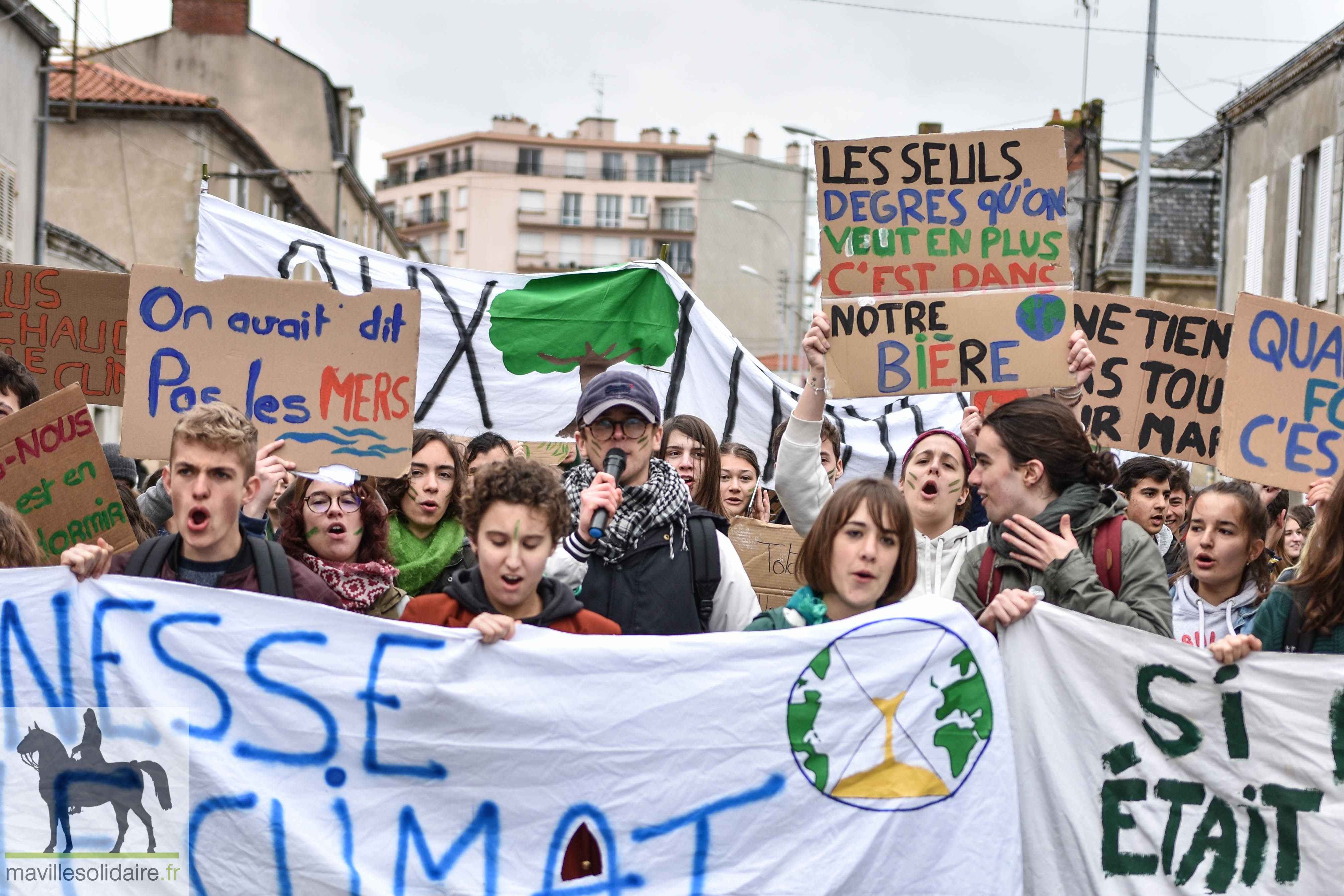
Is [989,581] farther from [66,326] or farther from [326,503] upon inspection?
[66,326]

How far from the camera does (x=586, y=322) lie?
7125 mm

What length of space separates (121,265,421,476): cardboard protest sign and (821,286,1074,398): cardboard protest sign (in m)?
1.39

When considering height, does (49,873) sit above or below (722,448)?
below

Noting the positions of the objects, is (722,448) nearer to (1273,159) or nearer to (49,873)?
(49,873)

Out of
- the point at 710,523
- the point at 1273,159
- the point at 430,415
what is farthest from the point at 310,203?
the point at 710,523

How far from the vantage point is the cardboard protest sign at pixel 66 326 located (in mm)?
5938

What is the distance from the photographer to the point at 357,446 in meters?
4.39

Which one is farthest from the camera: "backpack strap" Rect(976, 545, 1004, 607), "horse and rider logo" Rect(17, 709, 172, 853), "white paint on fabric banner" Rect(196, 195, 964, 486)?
"white paint on fabric banner" Rect(196, 195, 964, 486)

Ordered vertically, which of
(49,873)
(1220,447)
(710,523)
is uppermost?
(1220,447)

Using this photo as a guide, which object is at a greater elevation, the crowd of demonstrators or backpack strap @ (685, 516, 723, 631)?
the crowd of demonstrators

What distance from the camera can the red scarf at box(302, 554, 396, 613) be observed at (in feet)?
13.9

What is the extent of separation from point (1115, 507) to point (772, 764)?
1.16 meters

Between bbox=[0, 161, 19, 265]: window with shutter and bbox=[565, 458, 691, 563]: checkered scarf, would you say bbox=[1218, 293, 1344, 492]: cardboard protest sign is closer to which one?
bbox=[565, 458, 691, 563]: checkered scarf

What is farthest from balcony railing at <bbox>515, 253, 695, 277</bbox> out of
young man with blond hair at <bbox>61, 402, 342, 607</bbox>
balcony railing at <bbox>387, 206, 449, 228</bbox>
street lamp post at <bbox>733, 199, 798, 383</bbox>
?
young man with blond hair at <bbox>61, 402, 342, 607</bbox>
